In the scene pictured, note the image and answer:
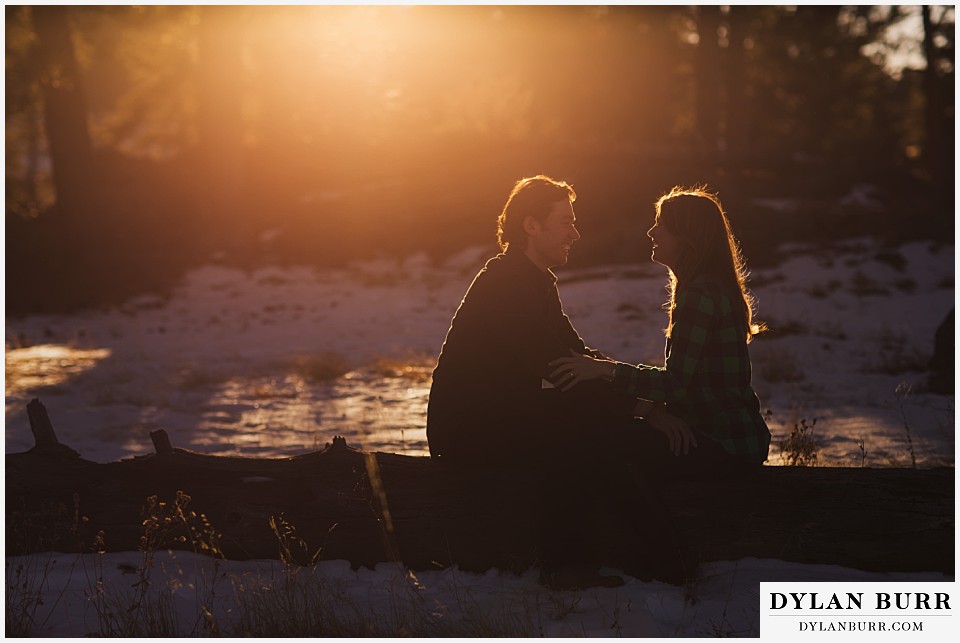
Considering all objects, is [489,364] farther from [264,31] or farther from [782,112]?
[782,112]

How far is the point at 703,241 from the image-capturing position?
189 inches

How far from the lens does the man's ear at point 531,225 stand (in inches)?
201

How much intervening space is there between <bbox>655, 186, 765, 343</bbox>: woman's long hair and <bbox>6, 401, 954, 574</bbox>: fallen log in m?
0.92

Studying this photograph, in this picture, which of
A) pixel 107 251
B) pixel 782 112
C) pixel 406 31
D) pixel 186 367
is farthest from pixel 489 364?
pixel 782 112

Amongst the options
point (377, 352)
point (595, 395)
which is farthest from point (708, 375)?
point (377, 352)

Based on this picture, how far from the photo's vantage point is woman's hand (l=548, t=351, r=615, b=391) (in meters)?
4.84

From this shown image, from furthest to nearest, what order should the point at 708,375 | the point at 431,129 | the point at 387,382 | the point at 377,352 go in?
the point at 431,129
the point at 377,352
the point at 387,382
the point at 708,375

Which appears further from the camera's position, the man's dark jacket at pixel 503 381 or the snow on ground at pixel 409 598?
the man's dark jacket at pixel 503 381

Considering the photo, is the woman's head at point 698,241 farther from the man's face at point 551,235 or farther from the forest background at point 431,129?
the forest background at point 431,129

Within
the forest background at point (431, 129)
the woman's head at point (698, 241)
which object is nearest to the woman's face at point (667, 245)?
the woman's head at point (698, 241)

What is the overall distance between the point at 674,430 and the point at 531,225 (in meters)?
1.26

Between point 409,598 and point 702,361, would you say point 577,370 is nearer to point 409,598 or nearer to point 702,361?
point 702,361

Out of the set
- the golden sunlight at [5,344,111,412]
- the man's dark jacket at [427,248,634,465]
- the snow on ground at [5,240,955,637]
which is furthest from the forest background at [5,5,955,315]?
the man's dark jacket at [427,248,634,465]

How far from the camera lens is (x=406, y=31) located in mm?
31703
